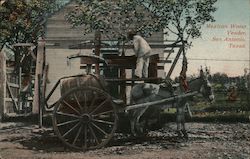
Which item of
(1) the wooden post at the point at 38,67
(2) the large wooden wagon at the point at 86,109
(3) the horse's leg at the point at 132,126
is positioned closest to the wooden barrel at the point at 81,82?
(2) the large wooden wagon at the point at 86,109

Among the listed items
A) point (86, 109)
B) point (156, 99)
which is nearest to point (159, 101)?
point (156, 99)

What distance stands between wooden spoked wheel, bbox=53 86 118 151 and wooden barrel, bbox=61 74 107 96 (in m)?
0.05

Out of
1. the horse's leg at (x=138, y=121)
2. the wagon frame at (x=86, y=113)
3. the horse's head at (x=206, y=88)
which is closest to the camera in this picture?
the wagon frame at (x=86, y=113)

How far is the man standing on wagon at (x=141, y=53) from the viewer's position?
3.80 metres

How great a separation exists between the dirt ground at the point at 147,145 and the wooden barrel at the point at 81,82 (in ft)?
1.28

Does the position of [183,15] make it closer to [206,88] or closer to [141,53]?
[141,53]

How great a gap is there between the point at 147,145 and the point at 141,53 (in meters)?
0.79

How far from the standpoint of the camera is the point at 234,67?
4051 mm

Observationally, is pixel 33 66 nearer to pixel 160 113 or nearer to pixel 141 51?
pixel 141 51

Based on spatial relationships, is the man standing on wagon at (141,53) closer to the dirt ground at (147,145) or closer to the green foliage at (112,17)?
the green foliage at (112,17)

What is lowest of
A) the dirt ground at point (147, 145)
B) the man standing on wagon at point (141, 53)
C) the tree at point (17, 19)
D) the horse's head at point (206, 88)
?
the dirt ground at point (147, 145)

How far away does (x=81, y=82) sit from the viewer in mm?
3746

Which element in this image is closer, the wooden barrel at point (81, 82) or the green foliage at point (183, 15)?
the wooden barrel at point (81, 82)

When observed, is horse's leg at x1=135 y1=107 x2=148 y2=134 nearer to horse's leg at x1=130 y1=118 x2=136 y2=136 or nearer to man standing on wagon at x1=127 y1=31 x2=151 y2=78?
horse's leg at x1=130 y1=118 x2=136 y2=136
